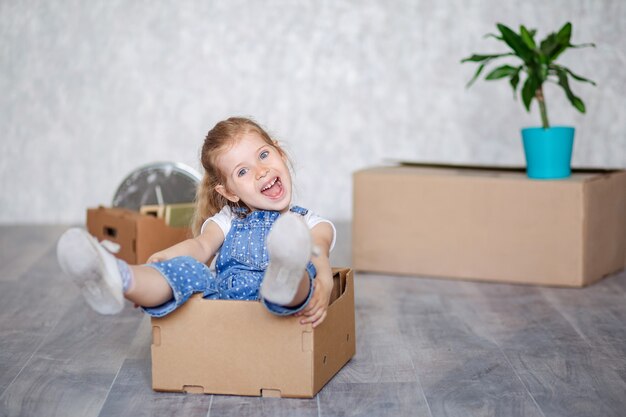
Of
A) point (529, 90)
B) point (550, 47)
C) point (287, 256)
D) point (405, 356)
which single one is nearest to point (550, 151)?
point (529, 90)

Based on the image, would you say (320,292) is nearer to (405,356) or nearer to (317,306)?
(317,306)

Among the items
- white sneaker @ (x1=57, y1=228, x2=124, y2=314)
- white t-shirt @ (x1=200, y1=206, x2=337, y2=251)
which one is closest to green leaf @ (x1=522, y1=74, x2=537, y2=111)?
white t-shirt @ (x1=200, y1=206, x2=337, y2=251)

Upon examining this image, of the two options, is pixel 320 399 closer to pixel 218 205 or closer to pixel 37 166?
pixel 218 205

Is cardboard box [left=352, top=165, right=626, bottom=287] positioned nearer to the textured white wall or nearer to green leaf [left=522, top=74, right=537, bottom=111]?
green leaf [left=522, top=74, right=537, bottom=111]

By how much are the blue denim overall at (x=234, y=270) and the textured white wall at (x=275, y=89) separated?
190 centimetres

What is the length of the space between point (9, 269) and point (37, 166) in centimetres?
110

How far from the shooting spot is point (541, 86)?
252cm

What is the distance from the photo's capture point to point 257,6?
359 cm

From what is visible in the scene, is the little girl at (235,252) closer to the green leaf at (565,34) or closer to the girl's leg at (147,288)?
the girl's leg at (147,288)

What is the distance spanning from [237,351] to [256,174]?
351 mm

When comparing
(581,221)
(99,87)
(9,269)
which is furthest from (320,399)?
(99,87)

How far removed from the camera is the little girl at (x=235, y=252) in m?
1.39

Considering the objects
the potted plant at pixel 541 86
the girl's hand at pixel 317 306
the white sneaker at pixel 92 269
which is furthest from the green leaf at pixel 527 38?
the white sneaker at pixel 92 269

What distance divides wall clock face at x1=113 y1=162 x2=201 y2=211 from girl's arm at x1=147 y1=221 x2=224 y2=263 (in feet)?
3.65
